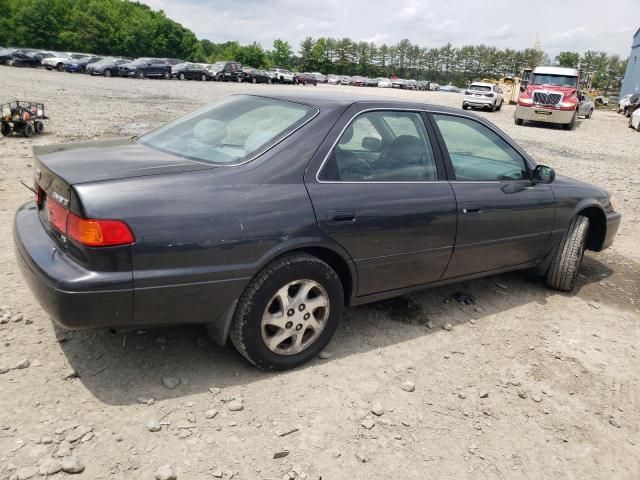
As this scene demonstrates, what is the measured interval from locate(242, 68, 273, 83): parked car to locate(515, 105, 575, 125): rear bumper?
33.1 m

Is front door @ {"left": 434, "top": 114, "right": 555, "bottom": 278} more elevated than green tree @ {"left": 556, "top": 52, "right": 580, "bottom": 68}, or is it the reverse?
green tree @ {"left": 556, "top": 52, "right": 580, "bottom": 68}

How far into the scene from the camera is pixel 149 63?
136ft

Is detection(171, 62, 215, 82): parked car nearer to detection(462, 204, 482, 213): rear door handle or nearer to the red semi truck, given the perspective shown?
the red semi truck

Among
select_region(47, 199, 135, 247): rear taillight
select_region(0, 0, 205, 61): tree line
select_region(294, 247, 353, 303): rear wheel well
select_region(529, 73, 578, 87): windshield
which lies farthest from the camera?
select_region(0, 0, 205, 61): tree line

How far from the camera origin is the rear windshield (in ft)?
10.3

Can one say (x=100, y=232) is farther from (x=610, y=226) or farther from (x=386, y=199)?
(x=610, y=226)

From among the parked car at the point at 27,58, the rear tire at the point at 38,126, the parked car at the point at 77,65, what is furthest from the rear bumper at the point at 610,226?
the parked car at the point at 27,58

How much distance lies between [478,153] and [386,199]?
139 cm

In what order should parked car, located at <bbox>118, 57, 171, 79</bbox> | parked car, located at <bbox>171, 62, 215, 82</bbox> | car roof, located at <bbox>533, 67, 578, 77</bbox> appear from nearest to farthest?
car roof, located at <bbox>533, 67, 578, 77</bbox>
parked car, located at <bbox>118, 57, 171, 79</bbox>
parked car, located at <bbox>171, 62, 215, 82</bbox>

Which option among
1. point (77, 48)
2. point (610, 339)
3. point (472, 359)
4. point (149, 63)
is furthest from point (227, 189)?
point (77, 48)

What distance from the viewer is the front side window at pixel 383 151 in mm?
3305

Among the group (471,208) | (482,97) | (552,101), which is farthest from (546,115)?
(471,208)

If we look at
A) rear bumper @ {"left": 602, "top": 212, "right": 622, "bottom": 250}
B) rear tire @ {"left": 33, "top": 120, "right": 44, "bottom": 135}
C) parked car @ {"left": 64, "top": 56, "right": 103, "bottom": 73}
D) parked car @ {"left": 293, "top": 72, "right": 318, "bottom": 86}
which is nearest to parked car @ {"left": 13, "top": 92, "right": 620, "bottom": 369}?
rear bumper @ {"left": 602, "top": 212, "right": 622, "bottom": 250}

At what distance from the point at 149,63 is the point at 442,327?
42725 mm
